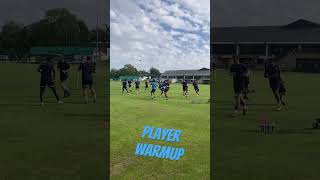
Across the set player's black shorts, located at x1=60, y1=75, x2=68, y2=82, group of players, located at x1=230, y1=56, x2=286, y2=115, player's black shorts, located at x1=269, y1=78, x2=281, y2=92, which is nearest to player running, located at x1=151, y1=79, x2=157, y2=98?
player's black shorts, located at x1=60, y1=75, x2=68, y2=82

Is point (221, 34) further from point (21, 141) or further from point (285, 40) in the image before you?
point (21, 141)

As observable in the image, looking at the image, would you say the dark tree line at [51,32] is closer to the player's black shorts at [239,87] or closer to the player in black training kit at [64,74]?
the player in black training kit at [64,74]

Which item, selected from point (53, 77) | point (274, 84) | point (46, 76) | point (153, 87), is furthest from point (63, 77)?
point (274, 84)

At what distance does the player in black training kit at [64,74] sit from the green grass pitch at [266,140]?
4999 mm

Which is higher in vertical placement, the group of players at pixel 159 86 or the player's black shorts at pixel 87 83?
the player's black shorts at pixel 87 83

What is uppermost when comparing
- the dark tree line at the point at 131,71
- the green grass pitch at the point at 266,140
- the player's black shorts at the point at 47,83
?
the dark tree line at the point at 131,71

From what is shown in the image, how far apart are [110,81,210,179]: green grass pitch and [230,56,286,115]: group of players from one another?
1018mm

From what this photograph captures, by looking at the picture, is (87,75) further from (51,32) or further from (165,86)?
(51,32)

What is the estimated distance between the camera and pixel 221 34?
24.6 meters

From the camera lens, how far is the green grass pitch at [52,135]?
18.1 ft

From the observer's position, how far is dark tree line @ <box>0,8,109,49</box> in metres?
15.4

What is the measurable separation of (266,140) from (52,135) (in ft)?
14.9

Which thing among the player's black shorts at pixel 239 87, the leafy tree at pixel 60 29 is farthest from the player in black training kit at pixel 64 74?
the player's black shorts at pixel 239 87

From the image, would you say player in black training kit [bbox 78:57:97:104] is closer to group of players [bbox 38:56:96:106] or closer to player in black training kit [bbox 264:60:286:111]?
group of players [bbox 38:56:96:106]
